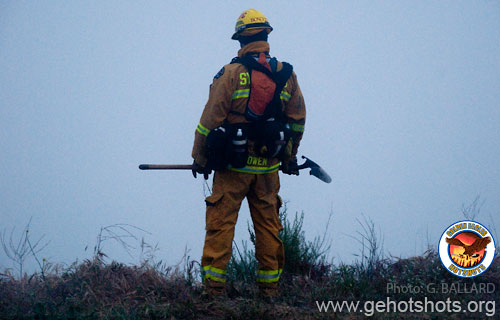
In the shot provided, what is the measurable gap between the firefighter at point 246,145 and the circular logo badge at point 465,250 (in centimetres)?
191

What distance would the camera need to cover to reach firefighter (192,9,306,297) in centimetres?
445

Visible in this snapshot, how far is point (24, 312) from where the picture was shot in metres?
3.90

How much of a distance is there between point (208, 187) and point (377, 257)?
2167 mm

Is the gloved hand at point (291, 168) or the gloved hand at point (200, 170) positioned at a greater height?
the gloved hand at point (291, 168)

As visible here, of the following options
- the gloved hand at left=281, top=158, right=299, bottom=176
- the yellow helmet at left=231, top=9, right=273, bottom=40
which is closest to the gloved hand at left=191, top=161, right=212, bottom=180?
the gloved hand at left=281, top=158, right=299, bottom=176

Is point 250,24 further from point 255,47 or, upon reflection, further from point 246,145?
point 246,145

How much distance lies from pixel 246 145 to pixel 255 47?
3.22 ft

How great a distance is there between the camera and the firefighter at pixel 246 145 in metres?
4.45

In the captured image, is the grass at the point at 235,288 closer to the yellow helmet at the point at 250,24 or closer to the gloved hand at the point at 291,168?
the gloved hand at the point at 291,168

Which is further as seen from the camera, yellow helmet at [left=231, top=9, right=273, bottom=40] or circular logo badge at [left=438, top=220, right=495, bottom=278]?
circular logo badge at [left=438, top=220, right=495, bottom=278]

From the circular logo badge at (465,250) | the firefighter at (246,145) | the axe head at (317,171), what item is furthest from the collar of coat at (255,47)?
the circular logo badge at (465,250)

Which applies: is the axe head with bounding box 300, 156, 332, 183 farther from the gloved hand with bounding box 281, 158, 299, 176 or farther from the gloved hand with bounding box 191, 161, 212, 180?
the gloved hand with bounding box 191, 161, 212, 180

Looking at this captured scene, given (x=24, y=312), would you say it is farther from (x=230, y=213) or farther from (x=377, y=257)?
(x=377, y=257)

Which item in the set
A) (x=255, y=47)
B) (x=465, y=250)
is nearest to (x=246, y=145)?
(x=255, y=47)
